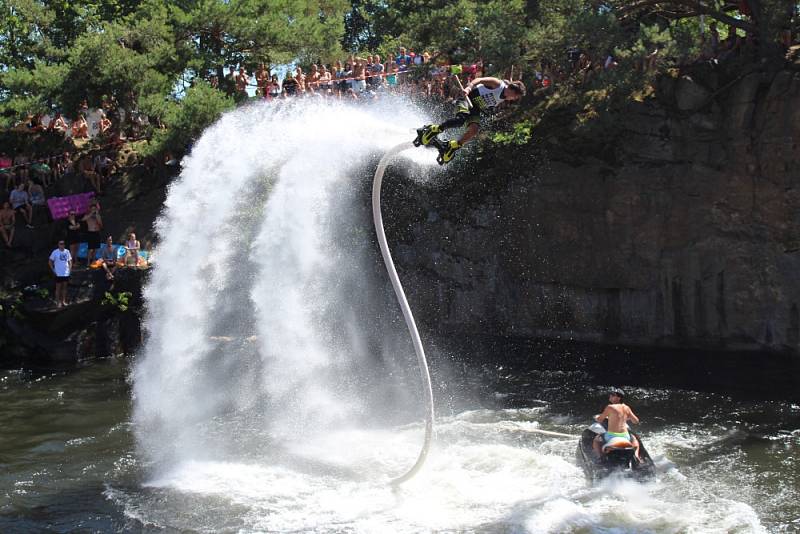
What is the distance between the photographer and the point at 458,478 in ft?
49.2

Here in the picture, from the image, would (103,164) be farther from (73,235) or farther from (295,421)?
(295,421)

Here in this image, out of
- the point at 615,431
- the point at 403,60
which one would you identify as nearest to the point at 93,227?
the point at 403,60

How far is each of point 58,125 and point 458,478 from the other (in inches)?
807

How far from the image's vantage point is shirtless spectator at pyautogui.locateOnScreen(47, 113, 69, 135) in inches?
1156

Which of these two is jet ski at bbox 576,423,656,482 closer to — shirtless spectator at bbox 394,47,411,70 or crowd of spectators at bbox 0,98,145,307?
shirtless spectator at bbox 394,47,411,70

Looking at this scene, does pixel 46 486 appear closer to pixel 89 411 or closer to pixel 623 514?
pixel 89 411

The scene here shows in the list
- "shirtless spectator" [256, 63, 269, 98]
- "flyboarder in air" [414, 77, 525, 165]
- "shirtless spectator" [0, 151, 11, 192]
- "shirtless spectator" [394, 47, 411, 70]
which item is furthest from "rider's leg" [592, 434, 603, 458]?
"shirtless spectator" [0, 151, 11, 192]

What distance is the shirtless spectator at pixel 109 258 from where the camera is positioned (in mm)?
25906

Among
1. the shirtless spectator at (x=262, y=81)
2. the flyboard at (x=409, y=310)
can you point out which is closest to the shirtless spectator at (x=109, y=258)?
the shirtless spectator at (x=262, y=81)

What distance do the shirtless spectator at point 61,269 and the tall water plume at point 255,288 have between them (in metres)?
6.61

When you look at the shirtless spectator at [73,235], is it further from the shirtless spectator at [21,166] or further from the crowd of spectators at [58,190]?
the shirtless spectator at [21,166]

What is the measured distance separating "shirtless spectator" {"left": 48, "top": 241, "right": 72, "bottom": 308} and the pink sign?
2453 millimetres

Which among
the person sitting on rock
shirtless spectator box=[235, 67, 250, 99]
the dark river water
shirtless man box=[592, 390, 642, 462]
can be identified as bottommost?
the dark river water

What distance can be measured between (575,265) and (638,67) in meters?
5.59
